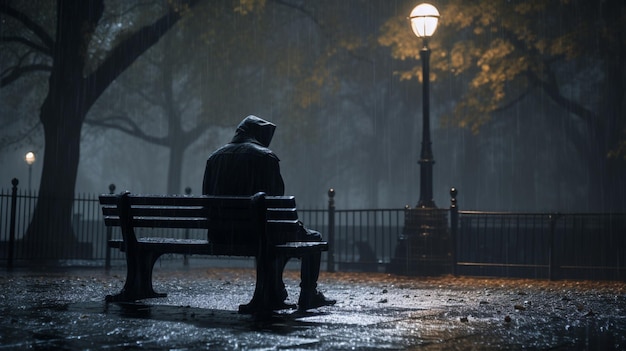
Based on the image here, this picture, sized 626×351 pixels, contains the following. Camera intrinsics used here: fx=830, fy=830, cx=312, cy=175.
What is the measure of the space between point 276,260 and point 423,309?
1732 mm

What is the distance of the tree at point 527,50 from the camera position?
20.8 meters

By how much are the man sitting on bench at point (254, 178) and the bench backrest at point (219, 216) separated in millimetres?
269

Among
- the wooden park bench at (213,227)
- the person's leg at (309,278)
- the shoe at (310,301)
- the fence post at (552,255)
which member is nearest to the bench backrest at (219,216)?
the wooden park bench at (213,227)

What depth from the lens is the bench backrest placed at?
7523 millimetres

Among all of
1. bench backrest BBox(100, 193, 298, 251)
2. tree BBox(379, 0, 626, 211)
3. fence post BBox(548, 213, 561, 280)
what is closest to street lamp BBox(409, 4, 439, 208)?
fence post BBox(548, 213, 561, 280)

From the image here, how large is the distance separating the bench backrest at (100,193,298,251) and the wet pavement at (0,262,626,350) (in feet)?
2.36

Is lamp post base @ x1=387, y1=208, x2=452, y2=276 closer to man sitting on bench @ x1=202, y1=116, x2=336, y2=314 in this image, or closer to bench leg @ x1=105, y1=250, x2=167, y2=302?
man sitting on bench @ x1=202, y1=116, x2=336, y2=314

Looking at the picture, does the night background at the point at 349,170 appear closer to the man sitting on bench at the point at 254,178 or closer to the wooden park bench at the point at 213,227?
the wooden park bench at the point at 213,227

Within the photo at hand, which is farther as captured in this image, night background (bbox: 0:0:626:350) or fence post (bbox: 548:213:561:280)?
fence post (bbox: 548:213:561:280)

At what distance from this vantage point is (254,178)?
7.86m

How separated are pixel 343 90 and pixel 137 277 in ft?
122

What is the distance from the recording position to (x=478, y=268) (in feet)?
54.2

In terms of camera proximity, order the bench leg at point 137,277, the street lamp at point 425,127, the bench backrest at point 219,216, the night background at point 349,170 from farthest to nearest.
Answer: the street lamp at point 425,127
the bench leg at point 137,277
the bench backrest at point 219,216
the night background at point 349,170

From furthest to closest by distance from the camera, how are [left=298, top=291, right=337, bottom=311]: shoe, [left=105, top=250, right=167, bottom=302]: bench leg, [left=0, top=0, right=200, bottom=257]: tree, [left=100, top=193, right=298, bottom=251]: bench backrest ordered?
[left=0, top=0, right=200, bottom=257]: tree < [left=105, top=250, right=167, bottom=302]: bench leg < [left=298, top=291, right=337, bottom=311]: shoe < [left=100, top=193, right=298, bottom=251]: bench backrest
